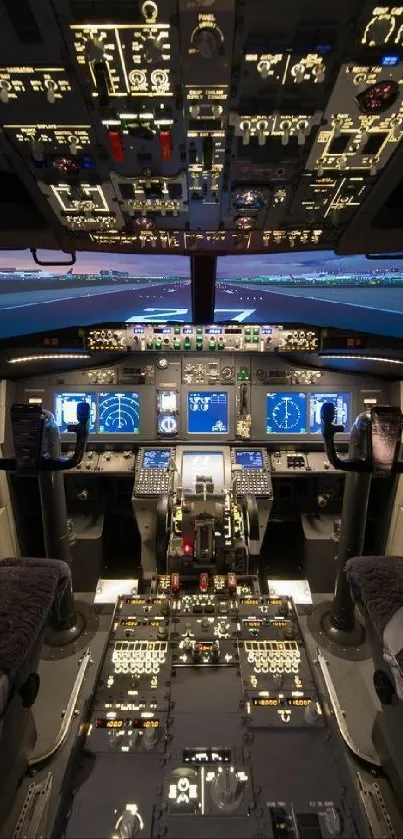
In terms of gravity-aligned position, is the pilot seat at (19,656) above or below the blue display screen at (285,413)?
below

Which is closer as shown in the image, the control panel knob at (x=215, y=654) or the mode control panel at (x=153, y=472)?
the control panel knob at (x=215, y=654)

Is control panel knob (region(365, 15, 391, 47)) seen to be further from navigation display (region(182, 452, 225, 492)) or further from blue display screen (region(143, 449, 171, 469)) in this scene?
blue display screen (region(143, 449, 171, 469))

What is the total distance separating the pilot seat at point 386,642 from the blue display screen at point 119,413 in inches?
79.9

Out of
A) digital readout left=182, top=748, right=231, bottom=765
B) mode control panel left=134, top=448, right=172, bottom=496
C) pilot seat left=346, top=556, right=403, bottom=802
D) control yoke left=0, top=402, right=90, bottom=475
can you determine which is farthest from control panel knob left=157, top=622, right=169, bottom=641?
mode control panel left=134, top=448, right=172, bottom=496

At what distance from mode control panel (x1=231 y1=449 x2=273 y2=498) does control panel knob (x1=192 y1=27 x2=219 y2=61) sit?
8.27 ft

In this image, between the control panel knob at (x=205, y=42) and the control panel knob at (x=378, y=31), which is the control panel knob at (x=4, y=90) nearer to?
the control panel knob at (x=205, y=42)

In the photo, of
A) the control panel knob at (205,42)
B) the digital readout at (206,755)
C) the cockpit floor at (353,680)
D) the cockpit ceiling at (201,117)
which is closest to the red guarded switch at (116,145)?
the cockpit ceiling at (201,117)

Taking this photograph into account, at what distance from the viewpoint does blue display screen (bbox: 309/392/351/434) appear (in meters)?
3.54

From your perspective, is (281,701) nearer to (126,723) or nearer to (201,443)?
(126,723)

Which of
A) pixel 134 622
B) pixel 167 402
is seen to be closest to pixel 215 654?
pixel 134 622

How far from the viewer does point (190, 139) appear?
151cm

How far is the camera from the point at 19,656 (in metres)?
1.48

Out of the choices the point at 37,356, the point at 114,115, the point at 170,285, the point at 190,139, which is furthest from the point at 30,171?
the point at 170,285

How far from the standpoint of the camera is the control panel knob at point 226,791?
1206 millimetres
